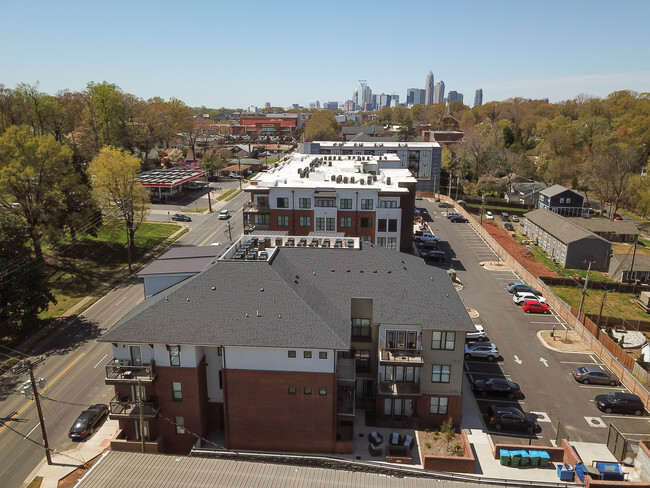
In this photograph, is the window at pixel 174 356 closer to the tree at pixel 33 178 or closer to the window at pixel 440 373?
the window at pixel 440 373

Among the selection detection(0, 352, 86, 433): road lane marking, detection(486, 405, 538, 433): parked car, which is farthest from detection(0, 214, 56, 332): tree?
detection(486, 405, 538, 433): parked car

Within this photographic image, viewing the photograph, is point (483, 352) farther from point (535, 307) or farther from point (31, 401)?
point (31, 401)

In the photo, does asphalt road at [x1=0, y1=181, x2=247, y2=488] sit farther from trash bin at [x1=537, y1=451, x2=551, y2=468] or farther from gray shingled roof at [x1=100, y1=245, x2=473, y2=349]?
trash bin at [x1=537, y1=451, x2=551, y2=468]

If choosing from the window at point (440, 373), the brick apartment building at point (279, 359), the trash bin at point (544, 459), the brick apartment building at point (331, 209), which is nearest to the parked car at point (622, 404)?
the trash bin at point (544, 459)

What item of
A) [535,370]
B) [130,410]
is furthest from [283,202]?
[130,410]

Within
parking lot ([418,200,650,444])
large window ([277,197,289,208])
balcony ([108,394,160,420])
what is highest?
large window ([277,197,289,208])

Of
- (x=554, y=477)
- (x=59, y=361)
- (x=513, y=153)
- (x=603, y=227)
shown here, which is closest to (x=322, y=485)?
(x=554, y=477)
